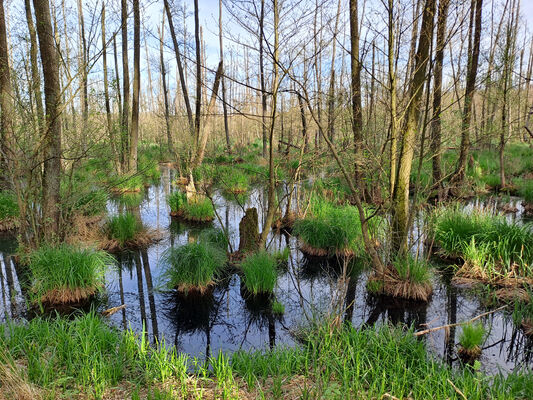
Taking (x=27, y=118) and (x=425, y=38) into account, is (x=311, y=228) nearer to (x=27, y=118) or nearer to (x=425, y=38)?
(x=425, y=38)

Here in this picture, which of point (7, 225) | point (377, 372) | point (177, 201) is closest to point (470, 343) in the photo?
point (377, 372)

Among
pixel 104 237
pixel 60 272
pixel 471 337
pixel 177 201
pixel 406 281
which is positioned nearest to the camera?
pixel 471 337

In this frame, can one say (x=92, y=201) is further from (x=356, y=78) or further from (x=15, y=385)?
(x=356, y=78)

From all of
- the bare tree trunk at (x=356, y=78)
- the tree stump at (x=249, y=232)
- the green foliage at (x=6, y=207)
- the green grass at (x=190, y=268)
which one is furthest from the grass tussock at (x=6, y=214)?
the bare tree trunk at (x=356, y=78)

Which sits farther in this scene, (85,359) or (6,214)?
(6,214)

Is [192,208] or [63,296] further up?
[192,208]

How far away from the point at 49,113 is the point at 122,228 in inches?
114

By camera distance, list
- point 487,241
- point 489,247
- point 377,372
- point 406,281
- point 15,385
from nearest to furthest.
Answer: point 15,385 < point 377,372 < point 406,281 < point 489,247 < point 487,241

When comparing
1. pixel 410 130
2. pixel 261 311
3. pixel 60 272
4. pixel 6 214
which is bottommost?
pixel 261 311

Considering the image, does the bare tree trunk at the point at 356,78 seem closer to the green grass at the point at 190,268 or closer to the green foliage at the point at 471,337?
the green grass at the point at 190,268

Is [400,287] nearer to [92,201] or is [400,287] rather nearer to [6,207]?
[92,201]

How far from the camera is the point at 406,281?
5.46 metres

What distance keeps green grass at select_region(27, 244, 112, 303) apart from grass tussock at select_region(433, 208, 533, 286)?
519 centimetres

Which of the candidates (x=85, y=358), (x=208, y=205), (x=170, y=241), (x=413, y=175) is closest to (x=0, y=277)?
(x=170, y=241)
